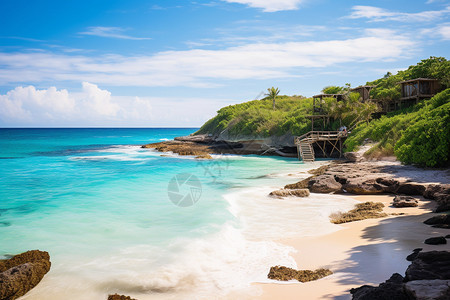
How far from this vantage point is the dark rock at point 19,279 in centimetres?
656

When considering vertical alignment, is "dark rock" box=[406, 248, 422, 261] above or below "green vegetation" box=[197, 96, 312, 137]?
below

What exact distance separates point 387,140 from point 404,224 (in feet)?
52.6

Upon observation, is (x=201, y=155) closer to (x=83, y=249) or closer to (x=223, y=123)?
(x=223, y=123)

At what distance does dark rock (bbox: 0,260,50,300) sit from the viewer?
6562 millimetres

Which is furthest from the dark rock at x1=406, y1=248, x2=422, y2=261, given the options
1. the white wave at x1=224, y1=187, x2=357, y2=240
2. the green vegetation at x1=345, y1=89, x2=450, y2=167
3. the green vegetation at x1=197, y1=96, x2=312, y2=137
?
the green vegetation at x1=197, y1=96, x2=312, y2=137

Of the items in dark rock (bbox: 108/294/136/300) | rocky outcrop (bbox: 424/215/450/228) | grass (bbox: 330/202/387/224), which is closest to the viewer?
dark rock (bbox: 108/294/136/300)

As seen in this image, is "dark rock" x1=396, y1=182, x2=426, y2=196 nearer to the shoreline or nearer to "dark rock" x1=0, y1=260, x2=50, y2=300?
the shoreline

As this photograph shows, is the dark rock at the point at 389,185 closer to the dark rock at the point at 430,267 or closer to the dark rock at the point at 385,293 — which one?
the dark rock at the point at 430,267

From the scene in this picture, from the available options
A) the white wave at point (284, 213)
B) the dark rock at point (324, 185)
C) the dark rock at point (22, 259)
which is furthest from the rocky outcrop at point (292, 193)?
the dark rock at point (22, 259)

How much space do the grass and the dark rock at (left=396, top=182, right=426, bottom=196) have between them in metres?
2.30

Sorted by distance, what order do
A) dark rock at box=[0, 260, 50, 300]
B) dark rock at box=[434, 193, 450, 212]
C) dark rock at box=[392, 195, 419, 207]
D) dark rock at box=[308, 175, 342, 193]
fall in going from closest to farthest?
dark rock at box=[0, 260, 50, 300] → dark rock at box=[434, 193, 450, 212] → dark rock at box=[392, 195, 419, 207] → dark rock at box=[308, 175, 342, 193]

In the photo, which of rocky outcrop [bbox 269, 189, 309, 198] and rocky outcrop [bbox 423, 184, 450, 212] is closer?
rocky outcrop [bbox 423, 184, 450, 212]

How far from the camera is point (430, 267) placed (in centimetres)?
509

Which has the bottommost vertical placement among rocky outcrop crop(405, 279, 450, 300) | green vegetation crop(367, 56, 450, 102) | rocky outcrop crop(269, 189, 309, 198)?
rocky outcrop crop(269, 189, 309, 198)
